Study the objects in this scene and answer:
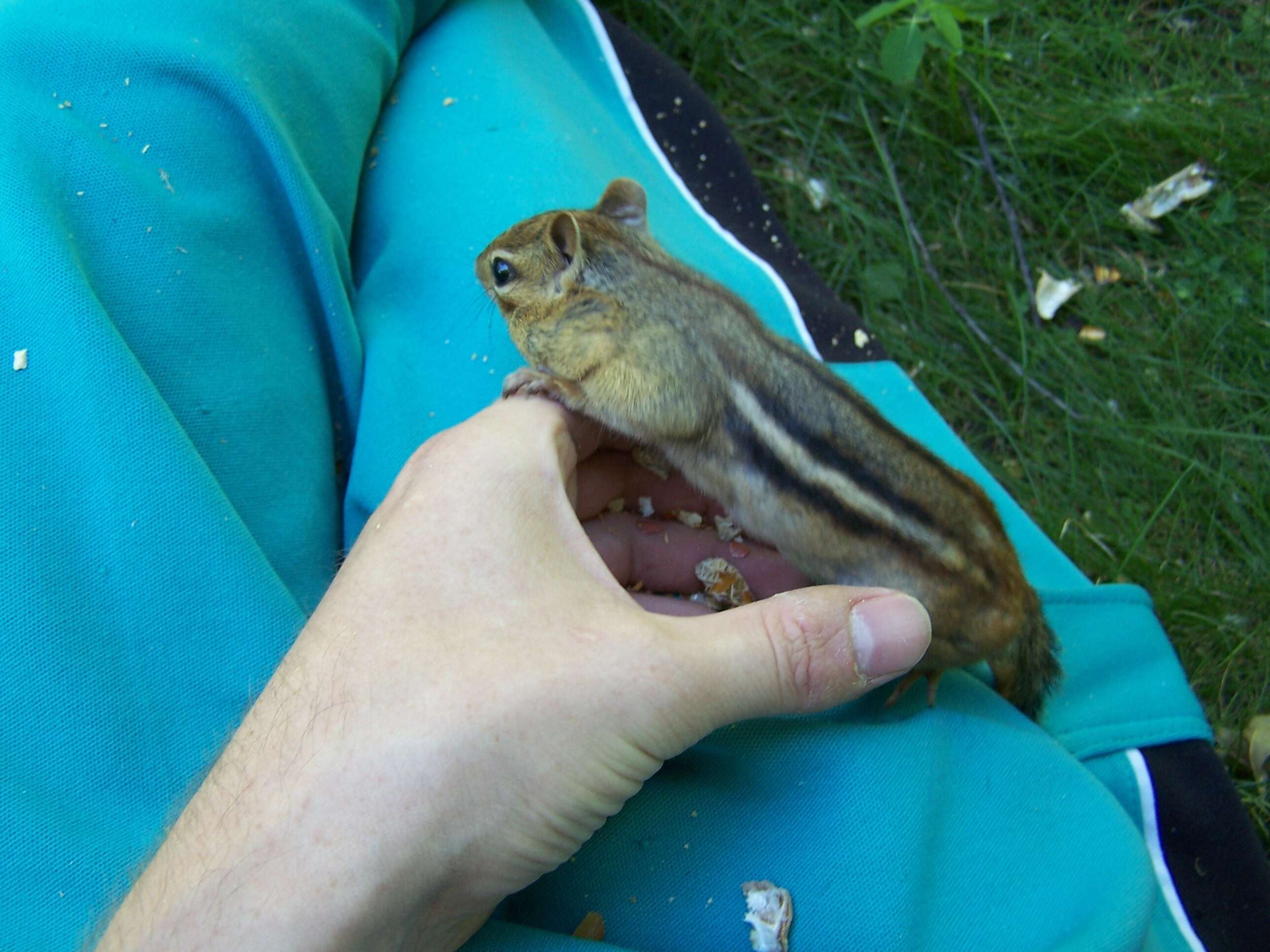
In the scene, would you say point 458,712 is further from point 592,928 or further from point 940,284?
point 940,284

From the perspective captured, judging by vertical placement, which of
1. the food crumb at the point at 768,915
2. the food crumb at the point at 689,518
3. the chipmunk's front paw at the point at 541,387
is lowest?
the food crumb at the point at 768,915

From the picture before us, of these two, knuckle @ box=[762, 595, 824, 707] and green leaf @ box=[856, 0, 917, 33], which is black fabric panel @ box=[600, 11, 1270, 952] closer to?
green leaf @ box=[856, 0, 917, 33]

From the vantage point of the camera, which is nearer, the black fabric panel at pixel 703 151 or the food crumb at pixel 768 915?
the food crumb at pixel 768 915

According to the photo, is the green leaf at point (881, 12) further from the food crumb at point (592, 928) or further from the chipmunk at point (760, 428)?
the food crumb at point (592, 928)

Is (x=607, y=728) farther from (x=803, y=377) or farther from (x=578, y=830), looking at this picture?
(x=803, y=377)

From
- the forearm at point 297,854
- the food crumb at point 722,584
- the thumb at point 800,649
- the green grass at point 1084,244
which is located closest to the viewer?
the forearm at point 297,854

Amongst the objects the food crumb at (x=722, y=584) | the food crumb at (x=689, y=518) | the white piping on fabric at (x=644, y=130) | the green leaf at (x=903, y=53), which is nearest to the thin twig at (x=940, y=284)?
the green leaf at (x=903, y=53)

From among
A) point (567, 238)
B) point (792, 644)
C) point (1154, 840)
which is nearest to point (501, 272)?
point (567, 238)
